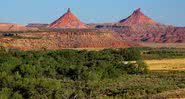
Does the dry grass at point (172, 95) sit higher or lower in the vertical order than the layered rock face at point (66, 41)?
higher

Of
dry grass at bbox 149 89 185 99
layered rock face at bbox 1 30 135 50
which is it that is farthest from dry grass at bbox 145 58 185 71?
layered rock face at bbox 1 30 135 50

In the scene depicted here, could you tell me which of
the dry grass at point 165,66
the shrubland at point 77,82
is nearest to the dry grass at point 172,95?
the shrubland at point 77,82

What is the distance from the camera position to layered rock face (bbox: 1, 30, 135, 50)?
427ft

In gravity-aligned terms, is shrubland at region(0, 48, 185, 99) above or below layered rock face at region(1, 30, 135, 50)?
above

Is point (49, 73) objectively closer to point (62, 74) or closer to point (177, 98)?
point (62, 74)

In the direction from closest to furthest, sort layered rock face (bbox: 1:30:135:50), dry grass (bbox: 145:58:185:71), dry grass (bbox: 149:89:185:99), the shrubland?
the shrubland, dry grass (bbox: 149:89:185:99), dry grass (bbox: 145:58:185:71), layered rock face (bbox: 1:30:135:50)

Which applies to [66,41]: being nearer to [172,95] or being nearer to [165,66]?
[165,66]

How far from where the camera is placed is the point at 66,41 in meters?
146

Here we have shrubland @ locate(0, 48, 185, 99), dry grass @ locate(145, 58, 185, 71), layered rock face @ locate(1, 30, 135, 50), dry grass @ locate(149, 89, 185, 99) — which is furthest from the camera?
layered rock face @ locate(1, 30, 135, 50)

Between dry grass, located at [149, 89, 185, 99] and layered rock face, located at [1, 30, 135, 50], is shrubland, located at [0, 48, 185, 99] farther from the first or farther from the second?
layered rock face, located at [1, 30, 135, 50]

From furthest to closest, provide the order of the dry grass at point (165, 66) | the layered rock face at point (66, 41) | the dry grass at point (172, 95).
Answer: the layered rock face at point (66, 41) < the dry grass at point (165, 66) < the dry grass at point (172, 95)

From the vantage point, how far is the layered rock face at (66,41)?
427 feet

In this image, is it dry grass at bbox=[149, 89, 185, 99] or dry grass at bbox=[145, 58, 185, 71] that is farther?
dry grass at bbox=[145, 58, 185, 71]

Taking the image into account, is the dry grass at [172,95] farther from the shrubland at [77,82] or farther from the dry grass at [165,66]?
the dry grass at [165,66]
